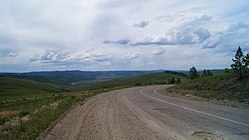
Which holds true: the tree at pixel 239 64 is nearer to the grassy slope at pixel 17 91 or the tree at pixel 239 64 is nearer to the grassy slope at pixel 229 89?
the grassy slope at pixel 229 89

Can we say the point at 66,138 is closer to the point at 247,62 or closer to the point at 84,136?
the point at 84,136

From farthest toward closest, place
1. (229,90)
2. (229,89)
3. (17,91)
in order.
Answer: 1. (17,91)
2. (229,89)
3. (229,90)

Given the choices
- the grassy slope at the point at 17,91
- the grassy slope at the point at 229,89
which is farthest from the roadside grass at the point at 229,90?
the grassy slope at the point at 17,91

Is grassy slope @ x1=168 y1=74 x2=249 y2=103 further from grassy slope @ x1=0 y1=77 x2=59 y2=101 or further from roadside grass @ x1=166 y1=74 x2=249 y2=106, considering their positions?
grassy slope @ x1=0 y1=77 x2=59 y2=101

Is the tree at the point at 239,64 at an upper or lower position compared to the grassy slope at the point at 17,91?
upper

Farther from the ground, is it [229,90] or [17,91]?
[229,90]

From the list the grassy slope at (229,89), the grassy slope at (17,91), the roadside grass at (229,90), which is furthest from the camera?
the grassy slope at (17,91)

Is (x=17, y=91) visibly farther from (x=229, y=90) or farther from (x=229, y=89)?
(x=229, y=90)

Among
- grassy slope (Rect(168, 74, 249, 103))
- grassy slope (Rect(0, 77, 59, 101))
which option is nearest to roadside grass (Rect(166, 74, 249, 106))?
grassy slope (Rect(168, 74, 249, 103))

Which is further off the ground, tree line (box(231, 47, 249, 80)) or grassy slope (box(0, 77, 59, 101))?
tree line (box(231, 47, 249, 80))

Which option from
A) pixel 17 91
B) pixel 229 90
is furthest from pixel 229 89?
pixel 17 91

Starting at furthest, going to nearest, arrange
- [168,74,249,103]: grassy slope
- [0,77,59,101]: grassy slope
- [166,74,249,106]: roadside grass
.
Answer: [0,77,59,101]: grassy slope → [168,74,249,103]: grassy slope → [166,74,249,106]: roadside grass

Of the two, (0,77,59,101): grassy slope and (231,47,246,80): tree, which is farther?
(0,77,59,101): grassy slope

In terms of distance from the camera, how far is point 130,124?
10.6 meters
